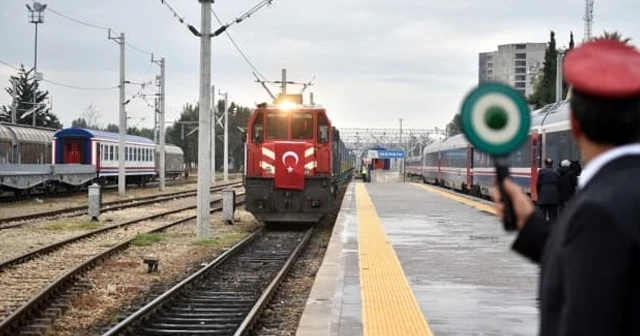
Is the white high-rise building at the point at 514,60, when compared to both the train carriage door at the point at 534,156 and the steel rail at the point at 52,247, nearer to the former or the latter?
the train carriage door at the point at 534,156

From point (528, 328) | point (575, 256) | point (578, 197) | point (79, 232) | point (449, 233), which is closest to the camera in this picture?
point (575, 256)

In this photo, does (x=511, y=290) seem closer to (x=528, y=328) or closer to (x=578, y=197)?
(x=528, y=328)

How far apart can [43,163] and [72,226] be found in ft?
70.5

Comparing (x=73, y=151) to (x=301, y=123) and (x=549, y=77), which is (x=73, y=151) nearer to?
(x=301, y=123)

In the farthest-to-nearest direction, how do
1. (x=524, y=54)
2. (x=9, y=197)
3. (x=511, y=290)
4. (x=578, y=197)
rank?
(x=524, y=54) → (x=9, y=197) → (x=511, y=290) → (x=578, y=197)

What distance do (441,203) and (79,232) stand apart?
14.5 metres

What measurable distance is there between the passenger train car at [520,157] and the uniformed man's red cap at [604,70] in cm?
328

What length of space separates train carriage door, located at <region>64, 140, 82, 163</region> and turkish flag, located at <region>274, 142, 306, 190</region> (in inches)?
998

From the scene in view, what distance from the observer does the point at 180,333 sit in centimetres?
938

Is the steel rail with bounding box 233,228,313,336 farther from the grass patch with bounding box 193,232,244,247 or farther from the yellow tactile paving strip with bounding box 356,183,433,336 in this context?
the grass patch with bounding box 193,232,244,247

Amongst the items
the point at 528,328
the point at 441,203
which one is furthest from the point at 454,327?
the point at 441,203

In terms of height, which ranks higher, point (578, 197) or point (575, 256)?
point (578, 197)

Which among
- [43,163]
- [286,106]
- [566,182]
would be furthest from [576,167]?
[43,163]

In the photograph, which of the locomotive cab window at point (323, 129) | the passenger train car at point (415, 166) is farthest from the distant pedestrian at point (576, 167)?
the passenger train car at point (415, 166)
